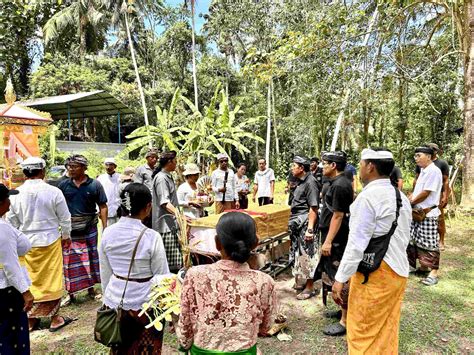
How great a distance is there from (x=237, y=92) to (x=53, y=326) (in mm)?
20517

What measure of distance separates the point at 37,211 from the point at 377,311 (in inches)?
123

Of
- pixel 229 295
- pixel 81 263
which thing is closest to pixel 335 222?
pixel 229 295

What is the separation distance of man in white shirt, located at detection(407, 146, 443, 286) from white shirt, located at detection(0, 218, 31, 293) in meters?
4.44

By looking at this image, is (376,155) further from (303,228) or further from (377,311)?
(303,228)

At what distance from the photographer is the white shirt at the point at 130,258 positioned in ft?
7.32

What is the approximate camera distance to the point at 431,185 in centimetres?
465

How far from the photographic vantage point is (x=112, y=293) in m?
2.29

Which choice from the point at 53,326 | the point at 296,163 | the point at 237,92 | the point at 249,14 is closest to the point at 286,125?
the point at 237,92

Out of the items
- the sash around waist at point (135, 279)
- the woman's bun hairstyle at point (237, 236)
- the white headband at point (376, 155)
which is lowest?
the sash around waist at point (135, 279)

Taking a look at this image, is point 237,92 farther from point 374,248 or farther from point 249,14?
point 374,248

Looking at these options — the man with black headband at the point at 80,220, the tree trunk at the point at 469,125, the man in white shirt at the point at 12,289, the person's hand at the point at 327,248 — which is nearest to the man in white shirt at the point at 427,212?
the person's hand at the point at 327,248

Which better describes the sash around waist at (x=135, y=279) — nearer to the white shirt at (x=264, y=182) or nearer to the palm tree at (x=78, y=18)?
the white shirt at (x=264, y=182)

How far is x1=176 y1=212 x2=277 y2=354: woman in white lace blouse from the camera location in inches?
64.2

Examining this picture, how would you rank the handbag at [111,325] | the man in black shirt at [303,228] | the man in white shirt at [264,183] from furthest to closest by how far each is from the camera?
the man in white shirt at [264,183], the man in black shirt at [303,228], the handbag at [111,325]
